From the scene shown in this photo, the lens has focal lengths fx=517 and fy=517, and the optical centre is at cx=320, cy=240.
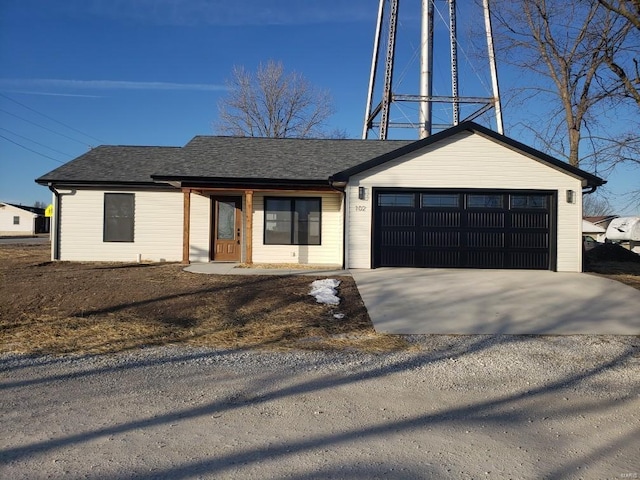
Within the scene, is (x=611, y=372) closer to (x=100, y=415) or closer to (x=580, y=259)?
(x=100, y=415)

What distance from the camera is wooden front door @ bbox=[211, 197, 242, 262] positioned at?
16797mm

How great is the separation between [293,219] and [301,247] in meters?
0.93

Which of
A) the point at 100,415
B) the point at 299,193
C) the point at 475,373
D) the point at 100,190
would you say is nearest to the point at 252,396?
the point at 100,415

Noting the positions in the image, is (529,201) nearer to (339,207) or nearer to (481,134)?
(481,134)

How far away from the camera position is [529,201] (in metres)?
14.5

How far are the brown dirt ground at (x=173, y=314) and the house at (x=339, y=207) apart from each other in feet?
10.7

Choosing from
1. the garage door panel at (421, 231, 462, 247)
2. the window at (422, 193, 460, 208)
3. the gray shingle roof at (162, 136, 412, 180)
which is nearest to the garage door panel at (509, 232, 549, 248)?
the garage door panel at (421, 231, 462, 247)

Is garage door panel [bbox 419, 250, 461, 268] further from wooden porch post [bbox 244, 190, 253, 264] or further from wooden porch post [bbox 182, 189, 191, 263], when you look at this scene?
wooden porch post [bbox 182, 189, 191, 263]

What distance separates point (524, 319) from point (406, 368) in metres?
3.66

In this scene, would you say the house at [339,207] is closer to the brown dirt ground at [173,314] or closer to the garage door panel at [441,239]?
the garage door panel at [441,239]

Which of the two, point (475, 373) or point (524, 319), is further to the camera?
point (524, 319)

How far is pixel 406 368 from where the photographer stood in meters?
5.96

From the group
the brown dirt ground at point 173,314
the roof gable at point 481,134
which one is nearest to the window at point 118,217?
the brown dirt ground at point 173,314

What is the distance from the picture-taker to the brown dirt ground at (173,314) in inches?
275
